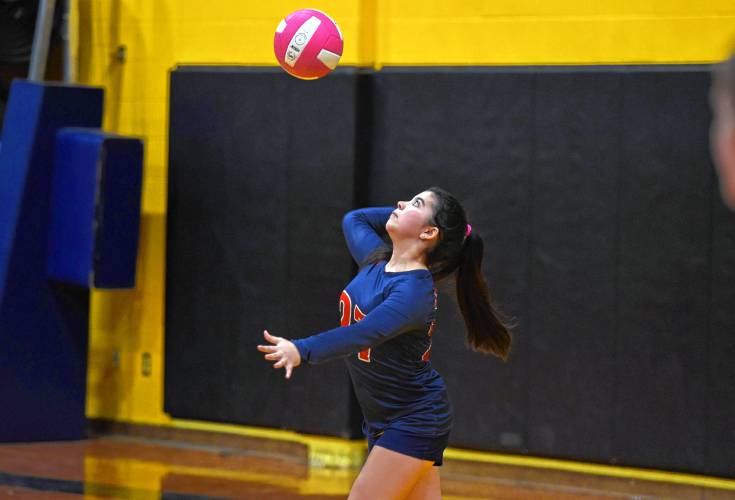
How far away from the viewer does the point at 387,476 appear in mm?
4371

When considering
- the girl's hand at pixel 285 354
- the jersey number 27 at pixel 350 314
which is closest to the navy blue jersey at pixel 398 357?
the jersey number 27 at pixel 350 314

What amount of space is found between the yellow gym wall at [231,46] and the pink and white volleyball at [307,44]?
1742 mm

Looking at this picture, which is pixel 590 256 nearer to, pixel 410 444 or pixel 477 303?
pixel 477 303

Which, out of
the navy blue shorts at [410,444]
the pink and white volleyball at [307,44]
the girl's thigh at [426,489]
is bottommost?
the girl's thigh at [426,489]

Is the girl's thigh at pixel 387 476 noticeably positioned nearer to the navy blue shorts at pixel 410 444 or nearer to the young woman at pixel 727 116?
the navy blue shorts at pixel 410 444

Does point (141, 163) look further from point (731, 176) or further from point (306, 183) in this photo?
point (731, 176)

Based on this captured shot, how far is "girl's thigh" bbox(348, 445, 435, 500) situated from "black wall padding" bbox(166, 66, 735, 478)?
3051mm

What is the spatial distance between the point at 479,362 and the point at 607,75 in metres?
1.95

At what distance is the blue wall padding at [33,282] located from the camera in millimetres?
8203

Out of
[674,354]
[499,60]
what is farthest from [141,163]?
[674,354]

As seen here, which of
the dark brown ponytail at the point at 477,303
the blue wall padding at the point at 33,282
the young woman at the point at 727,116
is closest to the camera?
the young woman at the point at 727,116

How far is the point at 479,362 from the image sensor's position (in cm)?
755

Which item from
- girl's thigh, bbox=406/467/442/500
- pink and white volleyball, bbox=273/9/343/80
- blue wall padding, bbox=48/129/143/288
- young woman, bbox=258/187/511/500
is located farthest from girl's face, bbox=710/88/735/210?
blue wall padding, bbox=48/129/143/288

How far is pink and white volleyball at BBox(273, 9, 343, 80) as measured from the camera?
594 cm
